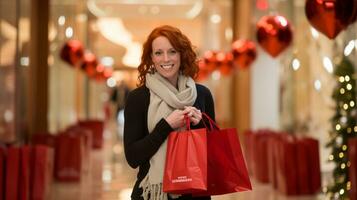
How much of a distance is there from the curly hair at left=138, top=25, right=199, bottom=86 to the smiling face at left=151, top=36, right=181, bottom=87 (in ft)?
0.06

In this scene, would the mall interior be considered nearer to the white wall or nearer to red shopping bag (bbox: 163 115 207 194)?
the white wall

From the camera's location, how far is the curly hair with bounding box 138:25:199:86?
2.52 metres

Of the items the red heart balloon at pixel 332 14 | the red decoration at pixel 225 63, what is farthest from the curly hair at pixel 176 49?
the red decoration at pixel 225 63

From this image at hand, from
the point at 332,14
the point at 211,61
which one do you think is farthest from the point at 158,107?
the point at 211,61

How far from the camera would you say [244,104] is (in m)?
Answer: 16.8

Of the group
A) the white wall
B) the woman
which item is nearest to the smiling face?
the woman

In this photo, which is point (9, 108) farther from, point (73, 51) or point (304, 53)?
point (304, 53)

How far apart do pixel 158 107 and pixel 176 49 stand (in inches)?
9.5

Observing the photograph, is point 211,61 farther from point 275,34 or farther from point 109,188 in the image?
point 275,34

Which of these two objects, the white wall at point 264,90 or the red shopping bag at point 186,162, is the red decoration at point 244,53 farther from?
the red shopping bag at point 186,162

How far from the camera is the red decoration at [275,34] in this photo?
8.41m

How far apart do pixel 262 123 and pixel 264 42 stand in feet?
24.3

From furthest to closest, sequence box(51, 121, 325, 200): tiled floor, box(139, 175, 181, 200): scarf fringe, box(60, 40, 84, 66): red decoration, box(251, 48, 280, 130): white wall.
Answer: box(251, 48, 280, 130): white wall
box(60, 40, 84, 66): red decoration
box(51, 121, 325, 200): tiled floor
box(139, 175, 181, 200): scarf fringe

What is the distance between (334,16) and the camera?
5.25 meters
